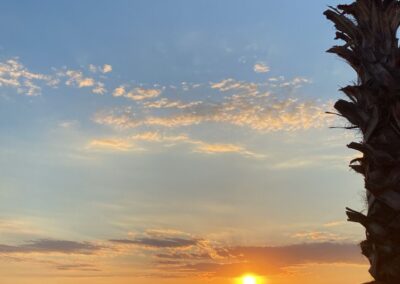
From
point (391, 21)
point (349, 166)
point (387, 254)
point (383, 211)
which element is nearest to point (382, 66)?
point (391, 21)

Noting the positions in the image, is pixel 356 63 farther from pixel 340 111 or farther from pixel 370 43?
pixel 340 111

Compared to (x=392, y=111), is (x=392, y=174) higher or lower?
lower

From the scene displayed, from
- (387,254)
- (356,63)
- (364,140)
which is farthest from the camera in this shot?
(356,63)

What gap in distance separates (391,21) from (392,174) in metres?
2.65

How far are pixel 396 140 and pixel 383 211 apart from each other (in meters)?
1.01

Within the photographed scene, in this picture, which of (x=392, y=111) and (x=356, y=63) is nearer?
(x=392, y=111)

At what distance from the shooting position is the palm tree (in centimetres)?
684

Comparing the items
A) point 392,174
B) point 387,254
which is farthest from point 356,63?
point 387,254

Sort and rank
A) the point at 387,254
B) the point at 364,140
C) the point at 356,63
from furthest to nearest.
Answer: the point at 356,63, the point at 364,140, the point at 387,254

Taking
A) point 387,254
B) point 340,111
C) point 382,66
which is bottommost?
point 387,254

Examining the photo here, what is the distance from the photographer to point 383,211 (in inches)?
271

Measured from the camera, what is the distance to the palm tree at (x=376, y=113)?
22.4ft

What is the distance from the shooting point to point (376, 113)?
7.18 m

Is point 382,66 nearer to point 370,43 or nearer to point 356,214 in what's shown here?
point 370,43
